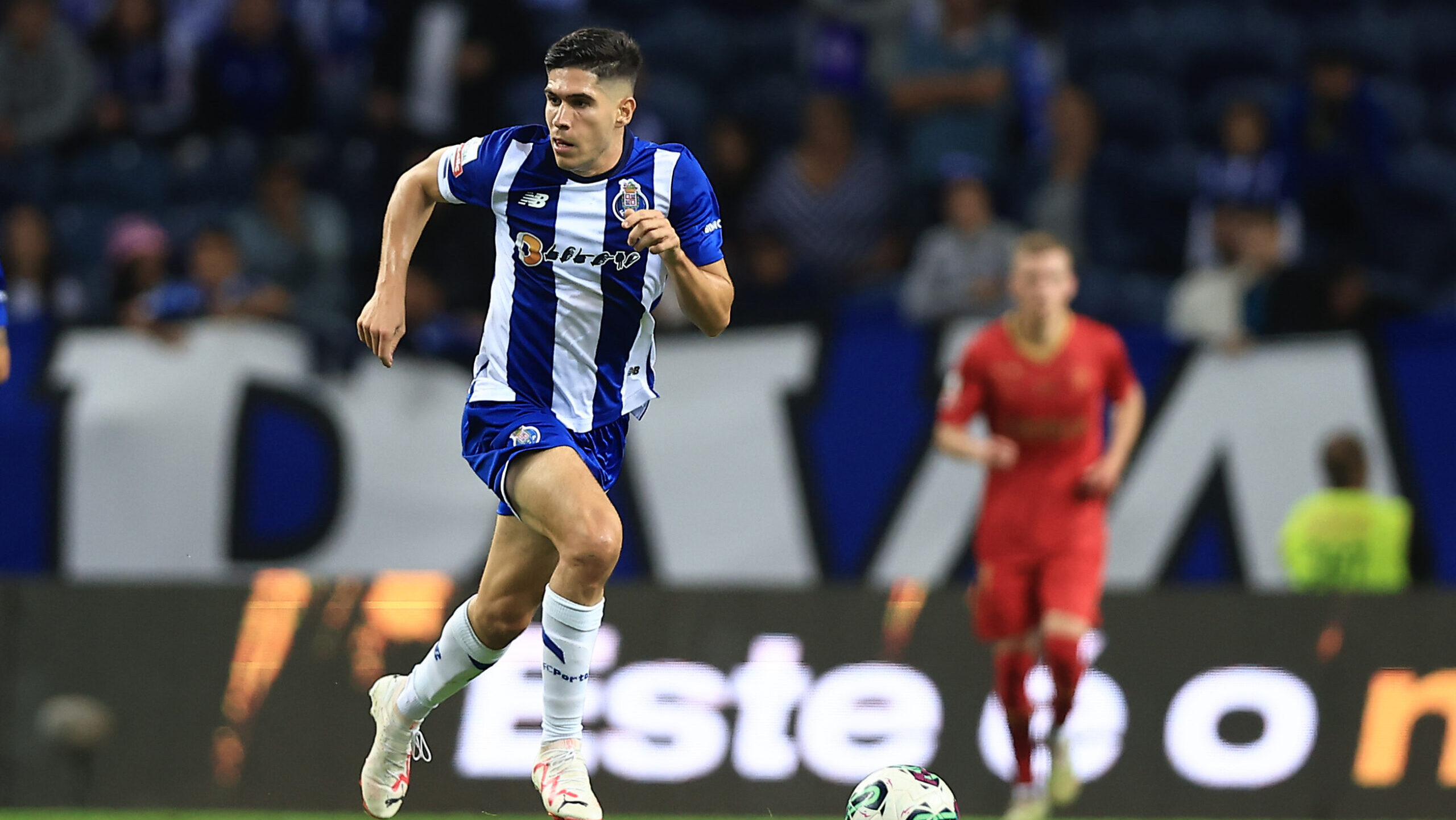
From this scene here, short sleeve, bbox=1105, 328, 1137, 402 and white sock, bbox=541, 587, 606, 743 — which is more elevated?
short sleeve, bbox=1105, 328, 1137, 402

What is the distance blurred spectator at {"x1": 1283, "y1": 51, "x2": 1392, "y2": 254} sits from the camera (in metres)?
11.8

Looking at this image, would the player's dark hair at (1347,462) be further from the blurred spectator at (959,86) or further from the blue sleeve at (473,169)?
the blue sleeve at (473,169)

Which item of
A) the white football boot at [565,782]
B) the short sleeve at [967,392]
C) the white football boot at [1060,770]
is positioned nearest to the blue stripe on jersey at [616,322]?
the white football boot at [565,782]

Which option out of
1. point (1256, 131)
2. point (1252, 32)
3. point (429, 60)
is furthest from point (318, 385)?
point (1252, 32)

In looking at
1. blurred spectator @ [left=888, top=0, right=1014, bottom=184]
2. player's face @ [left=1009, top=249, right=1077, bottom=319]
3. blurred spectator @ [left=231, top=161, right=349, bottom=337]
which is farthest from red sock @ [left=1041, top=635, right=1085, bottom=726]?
blurred spectator @ [left=231, top=161, right=349, bottom=337]

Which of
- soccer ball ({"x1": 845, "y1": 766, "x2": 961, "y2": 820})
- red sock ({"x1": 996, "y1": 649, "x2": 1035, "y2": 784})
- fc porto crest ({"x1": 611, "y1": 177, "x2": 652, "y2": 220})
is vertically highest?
fc porto crest ({"x1": 611, "y1": 177, "x2": 652, "y2": 220})

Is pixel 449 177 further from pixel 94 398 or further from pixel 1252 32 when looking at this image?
pixel 1252 32

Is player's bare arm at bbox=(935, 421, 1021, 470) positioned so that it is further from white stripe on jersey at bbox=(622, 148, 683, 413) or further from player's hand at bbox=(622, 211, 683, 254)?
player's hand at bbox=(622, 211, 683, 254)

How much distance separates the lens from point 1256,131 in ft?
38.7

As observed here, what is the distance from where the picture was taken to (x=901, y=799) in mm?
5910

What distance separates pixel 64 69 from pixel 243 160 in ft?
4.83

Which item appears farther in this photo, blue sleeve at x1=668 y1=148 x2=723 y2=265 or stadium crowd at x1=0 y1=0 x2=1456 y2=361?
stadium crowd at x1=0 y1=0 x2=1456 y2=361

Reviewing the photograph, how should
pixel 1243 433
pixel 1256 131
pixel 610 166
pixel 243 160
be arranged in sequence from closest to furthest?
pixel 610 166
pixel 1243 433
pixel 1256 131
pixel 243 160

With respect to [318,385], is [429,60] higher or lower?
higher
